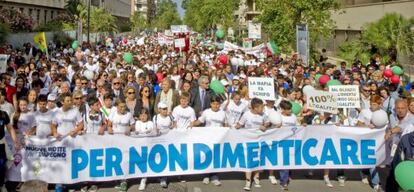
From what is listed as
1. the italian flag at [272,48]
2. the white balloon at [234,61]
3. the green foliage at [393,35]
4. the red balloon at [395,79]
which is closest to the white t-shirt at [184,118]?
the red balloon at [395,79]

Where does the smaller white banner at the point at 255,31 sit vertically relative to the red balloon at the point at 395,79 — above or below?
above

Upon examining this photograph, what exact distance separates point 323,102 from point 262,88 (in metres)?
1.12

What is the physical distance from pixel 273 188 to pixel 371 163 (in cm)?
177

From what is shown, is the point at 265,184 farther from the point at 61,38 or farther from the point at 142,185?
the point at 61,38

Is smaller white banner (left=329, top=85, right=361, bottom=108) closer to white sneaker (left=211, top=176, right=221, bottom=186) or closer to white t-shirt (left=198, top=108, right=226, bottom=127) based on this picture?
white t-shirt (left=198, top=108, right=226, bottom=127)

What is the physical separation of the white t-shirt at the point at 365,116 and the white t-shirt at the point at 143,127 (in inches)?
141

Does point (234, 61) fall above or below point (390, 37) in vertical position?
below

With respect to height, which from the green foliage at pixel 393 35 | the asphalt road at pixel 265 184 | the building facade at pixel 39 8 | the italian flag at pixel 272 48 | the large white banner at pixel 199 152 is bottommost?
the asphalt road at pixel 265 184

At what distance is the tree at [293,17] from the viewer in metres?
23.6

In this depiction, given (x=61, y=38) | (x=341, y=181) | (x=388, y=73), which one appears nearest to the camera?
(x=341, y=181)

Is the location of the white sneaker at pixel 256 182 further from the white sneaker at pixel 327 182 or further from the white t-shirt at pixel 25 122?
the white t-shirt at pixel 25 122

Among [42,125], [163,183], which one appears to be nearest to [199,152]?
[163,183]

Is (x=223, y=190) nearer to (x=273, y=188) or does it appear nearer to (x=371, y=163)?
(x=273, y=188)

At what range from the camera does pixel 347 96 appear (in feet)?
31.6
